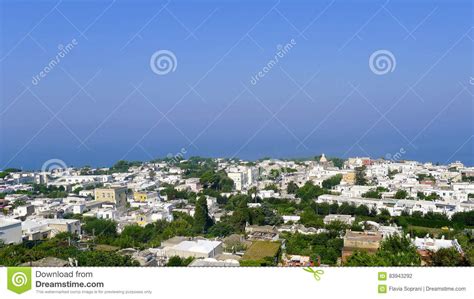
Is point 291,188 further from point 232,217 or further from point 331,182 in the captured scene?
point 232,217

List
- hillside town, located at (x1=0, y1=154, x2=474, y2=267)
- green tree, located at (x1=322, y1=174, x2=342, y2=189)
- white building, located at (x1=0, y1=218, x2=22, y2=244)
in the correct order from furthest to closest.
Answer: green tree, located at (x1=322, y1=174, x2=342, y2=189) → white building, located at (x1=0, y1=218, x2=22, y2=244) → hillside town, located at (x1=0, y1=154, x2=474, y2=267)

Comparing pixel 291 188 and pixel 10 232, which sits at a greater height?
pixel 291 188

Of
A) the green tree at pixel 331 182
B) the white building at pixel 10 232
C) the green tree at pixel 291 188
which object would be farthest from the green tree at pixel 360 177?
the white building at pixel 10 232

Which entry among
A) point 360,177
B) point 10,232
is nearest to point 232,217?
point 10,232

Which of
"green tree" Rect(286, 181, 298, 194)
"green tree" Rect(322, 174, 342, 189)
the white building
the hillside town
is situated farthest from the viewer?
"green tree" Rect(322, 174, 342, 189)

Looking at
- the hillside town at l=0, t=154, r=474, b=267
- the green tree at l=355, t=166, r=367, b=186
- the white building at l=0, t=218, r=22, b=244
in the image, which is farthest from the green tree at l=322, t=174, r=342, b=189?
the white building at l=0, t=218, r=22, b=244

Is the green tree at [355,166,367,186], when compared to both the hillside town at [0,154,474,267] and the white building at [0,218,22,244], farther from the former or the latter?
the white building at [0,218,22,244]

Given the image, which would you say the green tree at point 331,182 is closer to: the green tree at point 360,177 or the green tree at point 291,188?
the green tree at point 360,177
